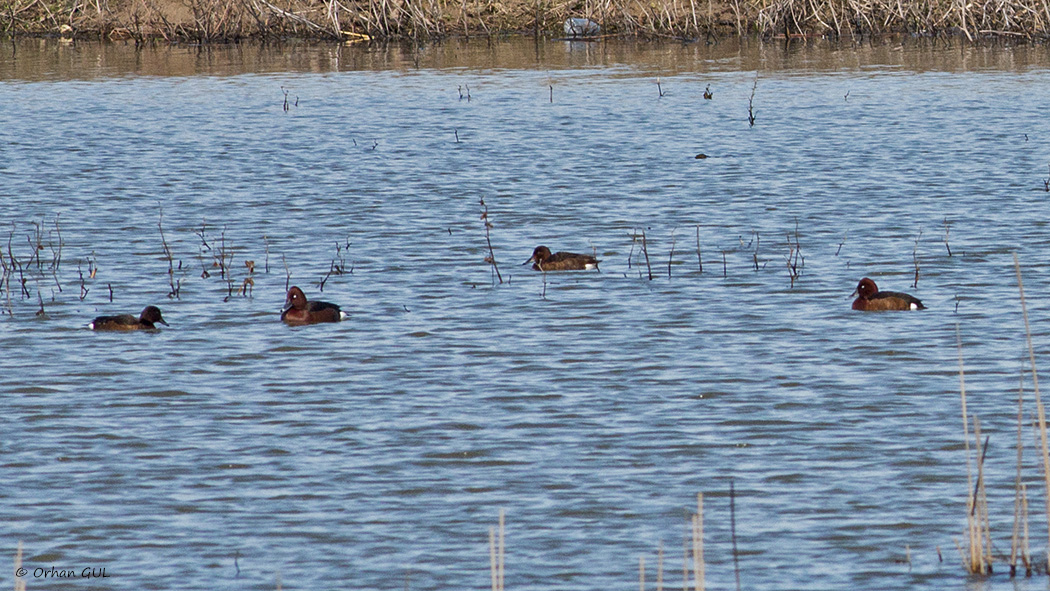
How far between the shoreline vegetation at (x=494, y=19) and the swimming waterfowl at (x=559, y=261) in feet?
75.9

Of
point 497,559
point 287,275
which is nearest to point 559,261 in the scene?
point 287,275

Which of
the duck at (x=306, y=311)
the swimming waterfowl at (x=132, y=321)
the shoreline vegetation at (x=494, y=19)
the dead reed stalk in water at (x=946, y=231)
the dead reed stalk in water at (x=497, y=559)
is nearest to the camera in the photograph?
the dead reed stalk in water at (x=497, y=559)

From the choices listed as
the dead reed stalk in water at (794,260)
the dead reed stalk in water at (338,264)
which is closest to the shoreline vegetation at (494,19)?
the dead reed stalk in water at (794,260)

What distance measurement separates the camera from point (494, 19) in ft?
129

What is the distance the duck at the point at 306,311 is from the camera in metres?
11.1

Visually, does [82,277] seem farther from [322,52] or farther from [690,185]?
[322,52]

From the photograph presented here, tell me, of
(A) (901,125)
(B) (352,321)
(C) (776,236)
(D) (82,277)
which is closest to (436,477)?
(B) (352,321)

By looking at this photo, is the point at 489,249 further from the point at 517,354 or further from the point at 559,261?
the point at 517,354

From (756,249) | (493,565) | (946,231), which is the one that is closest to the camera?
(493,565)

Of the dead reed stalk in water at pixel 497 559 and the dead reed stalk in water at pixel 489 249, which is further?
the dead reed stalk in water at pixel 489 249

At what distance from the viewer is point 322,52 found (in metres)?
36.3

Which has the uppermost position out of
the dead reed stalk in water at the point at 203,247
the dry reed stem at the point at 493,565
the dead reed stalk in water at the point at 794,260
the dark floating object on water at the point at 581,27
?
the dark floating object on water at the point at 581,27

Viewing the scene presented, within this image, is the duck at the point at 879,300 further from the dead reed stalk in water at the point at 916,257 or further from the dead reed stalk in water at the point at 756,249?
the dead reed stalk in water at the point at 756,249

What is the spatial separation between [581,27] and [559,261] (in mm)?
26011
